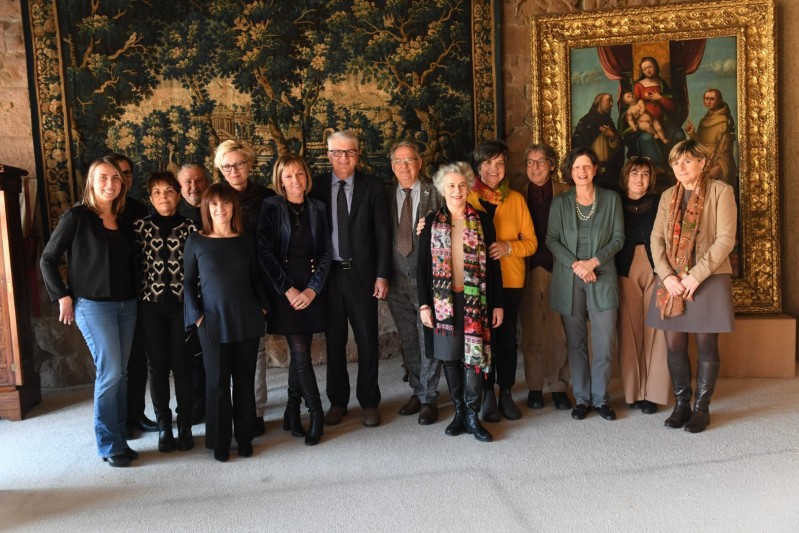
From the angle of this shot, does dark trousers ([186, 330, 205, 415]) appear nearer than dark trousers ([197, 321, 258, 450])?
No

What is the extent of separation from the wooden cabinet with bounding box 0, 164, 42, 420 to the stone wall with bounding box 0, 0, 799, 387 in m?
0.58

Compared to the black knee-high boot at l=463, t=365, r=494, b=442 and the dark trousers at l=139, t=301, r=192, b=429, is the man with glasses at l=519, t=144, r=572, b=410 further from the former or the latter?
the dark trousers at l=139, t=301, r=192, b=429

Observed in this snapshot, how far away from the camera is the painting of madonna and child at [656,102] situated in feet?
15.3

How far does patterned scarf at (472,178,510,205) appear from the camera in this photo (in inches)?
144

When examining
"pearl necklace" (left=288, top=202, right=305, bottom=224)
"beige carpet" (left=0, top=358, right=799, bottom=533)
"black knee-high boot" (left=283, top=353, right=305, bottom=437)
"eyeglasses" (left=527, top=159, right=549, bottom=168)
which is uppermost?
"eyeglasses" (left=527, top=159, right=549, bottom=168)

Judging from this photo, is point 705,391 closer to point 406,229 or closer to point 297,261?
point 406,229

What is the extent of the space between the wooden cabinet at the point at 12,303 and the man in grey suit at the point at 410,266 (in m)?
2.43

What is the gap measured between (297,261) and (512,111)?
2.36m

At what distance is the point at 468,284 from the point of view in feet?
11.1

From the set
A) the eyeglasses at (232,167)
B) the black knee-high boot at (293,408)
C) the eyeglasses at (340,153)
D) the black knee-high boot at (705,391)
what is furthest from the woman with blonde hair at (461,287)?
the black knee-high boot at (705,391)

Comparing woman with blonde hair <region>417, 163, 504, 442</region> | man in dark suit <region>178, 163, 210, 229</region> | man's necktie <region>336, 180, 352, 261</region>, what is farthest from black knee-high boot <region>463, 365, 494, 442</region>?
man in dark suit <region>178, 163, 210, 229</region>

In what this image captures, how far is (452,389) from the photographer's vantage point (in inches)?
138

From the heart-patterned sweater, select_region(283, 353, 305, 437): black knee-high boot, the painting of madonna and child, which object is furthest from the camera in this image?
the painting of madonna and child

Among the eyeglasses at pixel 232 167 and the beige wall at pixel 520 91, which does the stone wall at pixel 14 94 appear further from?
the eyeglasses at pixel 232 167
